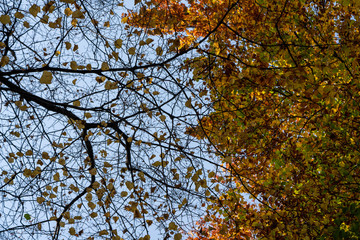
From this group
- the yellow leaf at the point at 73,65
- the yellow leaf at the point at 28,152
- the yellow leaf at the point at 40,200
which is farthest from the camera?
the yellow leaf at the point at 28,152

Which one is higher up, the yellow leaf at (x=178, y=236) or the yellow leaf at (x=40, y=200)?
the yellow leaf at (x=40, y=200)

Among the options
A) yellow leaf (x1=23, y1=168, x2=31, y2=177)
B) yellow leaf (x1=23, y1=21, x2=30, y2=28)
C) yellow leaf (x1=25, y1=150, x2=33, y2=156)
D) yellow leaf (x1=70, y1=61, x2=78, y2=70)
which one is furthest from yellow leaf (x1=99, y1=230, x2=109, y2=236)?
yellow leaf (x1=23, y1=21, x2=30, y2=28)

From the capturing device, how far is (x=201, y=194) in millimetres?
4008

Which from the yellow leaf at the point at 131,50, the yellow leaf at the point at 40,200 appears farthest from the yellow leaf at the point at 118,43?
the yellow leaf at the point at 40,200

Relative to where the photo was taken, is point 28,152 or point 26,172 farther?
point 28,152

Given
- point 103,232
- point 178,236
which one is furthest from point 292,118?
point 103,232

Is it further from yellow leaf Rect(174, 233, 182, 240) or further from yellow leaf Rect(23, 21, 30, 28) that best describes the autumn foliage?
yellow leaf Rect(23, 21, 30, 28)

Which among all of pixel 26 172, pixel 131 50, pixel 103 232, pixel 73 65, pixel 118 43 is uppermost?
pixel 118 43

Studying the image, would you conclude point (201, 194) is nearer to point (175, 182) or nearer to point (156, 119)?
point (175, 182)

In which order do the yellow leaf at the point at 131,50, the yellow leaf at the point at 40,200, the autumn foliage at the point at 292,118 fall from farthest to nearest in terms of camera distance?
the autumn foliage at the point at 292,118 < the yellow leaf at the point at 40,200 < the yellow leaf at the point at 131,50

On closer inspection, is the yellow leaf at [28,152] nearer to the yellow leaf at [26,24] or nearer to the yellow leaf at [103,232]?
the yellow leaf at [103,232]

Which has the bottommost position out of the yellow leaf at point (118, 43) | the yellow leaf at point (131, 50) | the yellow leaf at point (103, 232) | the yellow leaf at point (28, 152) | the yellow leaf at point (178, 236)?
the yellow leaf at point (178, 236)

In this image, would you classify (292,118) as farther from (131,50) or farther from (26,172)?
(26,172)

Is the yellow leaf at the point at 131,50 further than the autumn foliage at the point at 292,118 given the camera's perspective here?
No
